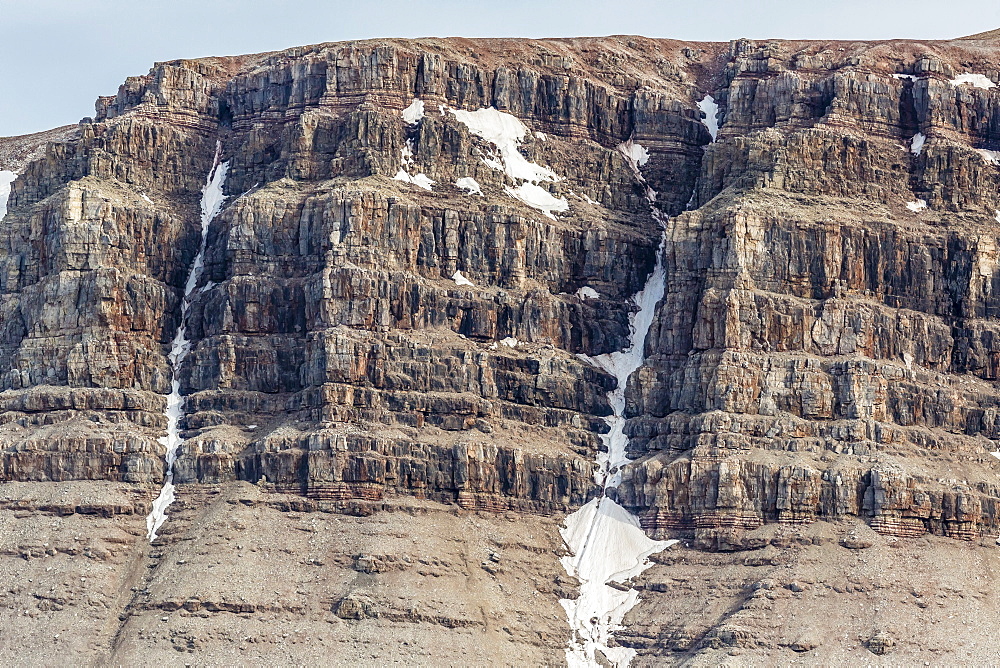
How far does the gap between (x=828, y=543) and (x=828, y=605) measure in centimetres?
916

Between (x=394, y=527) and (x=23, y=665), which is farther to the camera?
(x=394, y=527)

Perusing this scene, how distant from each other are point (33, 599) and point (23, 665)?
877cm

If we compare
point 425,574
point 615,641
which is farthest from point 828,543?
point 425,574

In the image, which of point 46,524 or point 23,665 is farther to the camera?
point 46,524

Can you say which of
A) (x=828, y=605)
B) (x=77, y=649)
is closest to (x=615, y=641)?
(x=828, y=605)

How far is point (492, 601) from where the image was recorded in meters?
192

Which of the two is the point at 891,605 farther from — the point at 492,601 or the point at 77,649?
the point at 77,649

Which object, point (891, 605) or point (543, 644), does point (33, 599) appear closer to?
point (543, 644)

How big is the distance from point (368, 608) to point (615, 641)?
22285 mm

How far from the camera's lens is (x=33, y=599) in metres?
188

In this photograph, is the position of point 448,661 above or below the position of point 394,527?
below

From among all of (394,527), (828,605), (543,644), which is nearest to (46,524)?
(394,527)

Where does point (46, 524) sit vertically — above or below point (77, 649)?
above

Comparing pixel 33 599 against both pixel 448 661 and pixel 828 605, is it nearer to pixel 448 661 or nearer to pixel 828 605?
pixel 448 661
